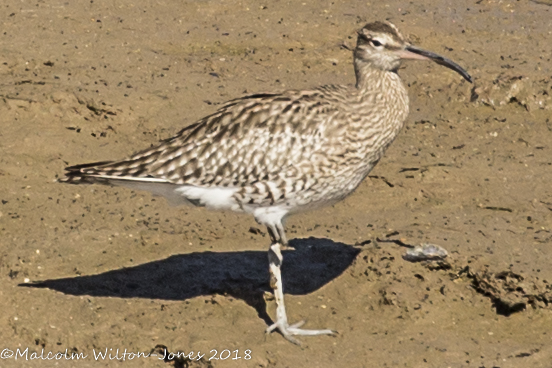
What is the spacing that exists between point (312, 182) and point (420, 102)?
511cm

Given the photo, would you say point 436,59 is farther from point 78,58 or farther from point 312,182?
point 78,58

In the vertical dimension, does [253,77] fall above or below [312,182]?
below

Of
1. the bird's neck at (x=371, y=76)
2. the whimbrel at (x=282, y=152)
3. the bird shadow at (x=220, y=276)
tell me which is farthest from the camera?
the bird shadow at (x=220, y=276)

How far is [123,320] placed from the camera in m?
8.65

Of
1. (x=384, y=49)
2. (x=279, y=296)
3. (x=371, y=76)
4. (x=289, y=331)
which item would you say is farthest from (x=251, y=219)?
(x=384, y=49)

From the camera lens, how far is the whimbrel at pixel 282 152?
28.1ft

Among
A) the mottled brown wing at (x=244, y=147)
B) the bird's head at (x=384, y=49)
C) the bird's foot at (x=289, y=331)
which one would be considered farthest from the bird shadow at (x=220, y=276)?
the bird's head at (x=384, y=49)

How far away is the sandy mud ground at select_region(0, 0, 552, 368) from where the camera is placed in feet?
28.3

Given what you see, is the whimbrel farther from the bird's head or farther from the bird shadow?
the bird shadow

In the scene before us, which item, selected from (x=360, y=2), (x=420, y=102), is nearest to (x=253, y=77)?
(x=420, y=102)

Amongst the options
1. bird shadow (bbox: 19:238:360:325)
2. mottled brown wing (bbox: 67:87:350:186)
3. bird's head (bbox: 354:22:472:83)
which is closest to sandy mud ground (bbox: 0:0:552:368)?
bird shadow (bbox: 19:238:360:325)

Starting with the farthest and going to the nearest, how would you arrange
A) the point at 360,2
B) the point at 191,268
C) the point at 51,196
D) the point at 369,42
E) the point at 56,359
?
the point at 360,2
the point at 51,196
the point at 191,268
the point at 369,42
the point at 56,359

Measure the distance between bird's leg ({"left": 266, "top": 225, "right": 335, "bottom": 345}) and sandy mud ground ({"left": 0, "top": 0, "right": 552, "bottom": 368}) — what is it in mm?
112

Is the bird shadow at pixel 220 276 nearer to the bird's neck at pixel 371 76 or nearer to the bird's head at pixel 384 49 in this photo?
the bird's neck at pixel 371 76
